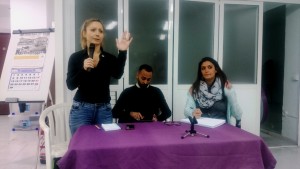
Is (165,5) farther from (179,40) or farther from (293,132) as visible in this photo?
(293,132)

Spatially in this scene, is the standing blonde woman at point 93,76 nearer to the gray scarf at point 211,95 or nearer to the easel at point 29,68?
the gray scarf at point 211,95

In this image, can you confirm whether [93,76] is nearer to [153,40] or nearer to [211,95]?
[211,95]

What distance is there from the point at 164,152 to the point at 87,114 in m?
0.83

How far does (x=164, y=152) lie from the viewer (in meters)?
1.54

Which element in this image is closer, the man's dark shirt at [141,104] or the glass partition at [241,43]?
the man's dark shirt at [141,104]

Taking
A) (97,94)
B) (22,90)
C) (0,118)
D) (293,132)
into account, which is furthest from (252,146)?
(0,118)

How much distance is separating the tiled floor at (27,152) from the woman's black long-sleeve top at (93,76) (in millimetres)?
1260

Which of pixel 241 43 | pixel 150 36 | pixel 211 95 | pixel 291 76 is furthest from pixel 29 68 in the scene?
pixel 291 76

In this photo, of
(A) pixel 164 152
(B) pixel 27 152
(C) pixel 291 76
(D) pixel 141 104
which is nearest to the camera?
(A) pixel 164 152

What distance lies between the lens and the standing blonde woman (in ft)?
6.84

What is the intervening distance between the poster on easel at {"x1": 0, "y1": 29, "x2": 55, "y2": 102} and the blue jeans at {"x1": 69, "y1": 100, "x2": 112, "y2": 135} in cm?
102

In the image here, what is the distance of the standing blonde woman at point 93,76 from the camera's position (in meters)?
2.08

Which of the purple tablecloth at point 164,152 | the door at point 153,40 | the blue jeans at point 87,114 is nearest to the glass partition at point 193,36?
the door at point 153,40

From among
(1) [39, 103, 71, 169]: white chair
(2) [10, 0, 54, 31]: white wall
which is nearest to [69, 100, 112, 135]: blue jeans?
(1) [39, 103, 71, 169]: white chair
